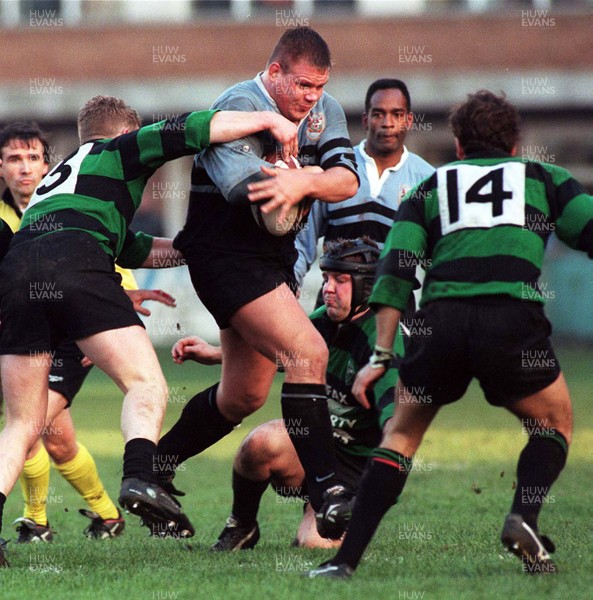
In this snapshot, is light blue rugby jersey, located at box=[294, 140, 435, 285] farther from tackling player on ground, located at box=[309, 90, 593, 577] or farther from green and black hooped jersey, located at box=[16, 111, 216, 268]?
tackling player on ground, located at box=[309, 90, 593, 577]

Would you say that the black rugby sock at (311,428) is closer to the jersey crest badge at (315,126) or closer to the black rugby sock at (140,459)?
the black rugby sock at (140,459)

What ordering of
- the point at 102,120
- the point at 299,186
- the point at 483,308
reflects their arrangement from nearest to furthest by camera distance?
the point at 483,308
the point at 299,186
the point at 102,120

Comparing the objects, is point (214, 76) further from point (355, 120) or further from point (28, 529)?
point (28, 529)

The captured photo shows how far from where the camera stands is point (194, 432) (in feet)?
21.5

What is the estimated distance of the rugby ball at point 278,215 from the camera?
5.50 m

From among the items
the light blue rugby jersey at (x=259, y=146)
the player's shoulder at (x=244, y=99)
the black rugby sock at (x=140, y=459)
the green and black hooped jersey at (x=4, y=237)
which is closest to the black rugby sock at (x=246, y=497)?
the black rugby sock at (x=140, y=459)

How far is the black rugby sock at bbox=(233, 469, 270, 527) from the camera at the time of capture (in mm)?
6359

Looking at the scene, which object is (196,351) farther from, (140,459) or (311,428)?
(140,459)

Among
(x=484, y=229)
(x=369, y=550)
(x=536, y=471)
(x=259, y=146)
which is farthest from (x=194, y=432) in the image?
(x=484, y=229)

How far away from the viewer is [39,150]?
23.8 ft

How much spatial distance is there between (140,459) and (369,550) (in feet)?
4.49

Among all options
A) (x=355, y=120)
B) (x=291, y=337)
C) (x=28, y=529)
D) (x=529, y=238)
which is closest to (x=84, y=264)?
(x=291, y=337)

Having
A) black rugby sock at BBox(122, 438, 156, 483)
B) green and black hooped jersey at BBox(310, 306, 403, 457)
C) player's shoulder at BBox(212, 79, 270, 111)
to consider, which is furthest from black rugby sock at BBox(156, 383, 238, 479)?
player's shoulder at BBox(212, 79, 270, 111)

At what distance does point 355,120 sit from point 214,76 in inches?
124
